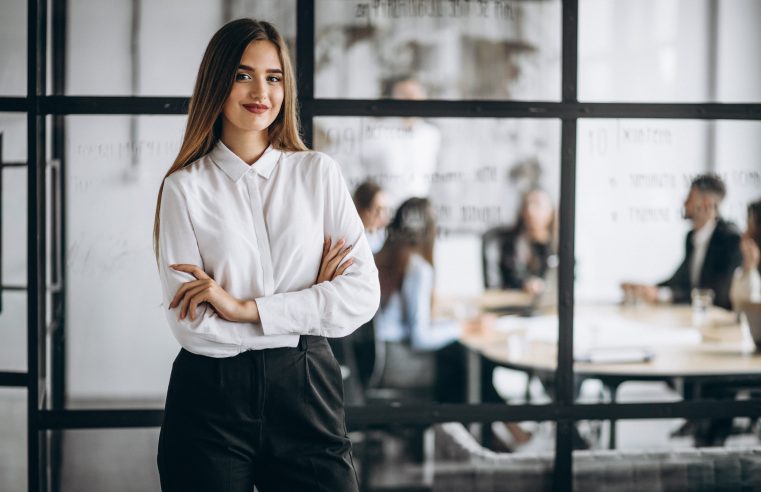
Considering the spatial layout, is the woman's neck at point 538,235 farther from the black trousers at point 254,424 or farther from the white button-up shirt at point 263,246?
the black trousers at point 254,424

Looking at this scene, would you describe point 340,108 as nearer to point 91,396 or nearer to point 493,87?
point 493,87

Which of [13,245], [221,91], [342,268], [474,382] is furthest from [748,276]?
[13,245]

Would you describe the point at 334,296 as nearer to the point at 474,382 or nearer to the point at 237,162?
the point at 237,162

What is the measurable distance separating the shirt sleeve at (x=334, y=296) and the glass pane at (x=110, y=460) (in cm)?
143

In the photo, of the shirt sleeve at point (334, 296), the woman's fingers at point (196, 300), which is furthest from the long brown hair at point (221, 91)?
the woman's fingers at point (196, 300)

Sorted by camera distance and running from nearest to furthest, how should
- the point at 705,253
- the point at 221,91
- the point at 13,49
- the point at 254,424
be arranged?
1. the point at 254,424
2. the point at 221,91
3. the point at 13,49
4. the point at 705,253

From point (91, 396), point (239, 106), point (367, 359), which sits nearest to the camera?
point (239, 106)

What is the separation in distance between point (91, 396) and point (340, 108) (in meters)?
1.36

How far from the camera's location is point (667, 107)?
3141 mm

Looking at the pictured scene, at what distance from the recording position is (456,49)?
313 cm

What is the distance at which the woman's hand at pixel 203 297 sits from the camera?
1821 millimetres

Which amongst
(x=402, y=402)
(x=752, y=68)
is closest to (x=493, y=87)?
(x=752, y=68)

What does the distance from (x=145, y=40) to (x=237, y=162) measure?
125cm

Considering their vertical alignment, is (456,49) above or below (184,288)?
above
